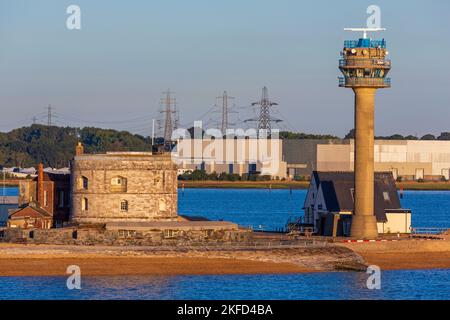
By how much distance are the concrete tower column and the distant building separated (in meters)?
1.99

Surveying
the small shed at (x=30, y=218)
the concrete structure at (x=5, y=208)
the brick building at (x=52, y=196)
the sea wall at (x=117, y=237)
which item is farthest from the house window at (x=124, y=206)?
the concrete structure at (x=5, y=208)

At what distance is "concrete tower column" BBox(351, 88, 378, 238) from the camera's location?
289 feet

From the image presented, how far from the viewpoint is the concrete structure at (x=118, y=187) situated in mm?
90375

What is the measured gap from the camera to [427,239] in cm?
9031

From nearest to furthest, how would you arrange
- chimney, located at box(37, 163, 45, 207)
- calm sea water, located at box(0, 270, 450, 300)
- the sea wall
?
1. calm sea water, located at box(0, 270, 450, 300)
2. the sea wall
3. chimney, located at box(37, 163, 45, 207)

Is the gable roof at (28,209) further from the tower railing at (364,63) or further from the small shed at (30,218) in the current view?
the tower railing at (364,63)

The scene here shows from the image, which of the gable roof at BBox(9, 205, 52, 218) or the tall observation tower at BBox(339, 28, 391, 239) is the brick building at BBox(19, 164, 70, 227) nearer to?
the gable roof at BBox(9, 205, 52, 218)

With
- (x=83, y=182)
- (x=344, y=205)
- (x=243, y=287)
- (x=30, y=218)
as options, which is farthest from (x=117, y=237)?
(x=344, y=205)

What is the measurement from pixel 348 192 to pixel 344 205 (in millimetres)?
1309

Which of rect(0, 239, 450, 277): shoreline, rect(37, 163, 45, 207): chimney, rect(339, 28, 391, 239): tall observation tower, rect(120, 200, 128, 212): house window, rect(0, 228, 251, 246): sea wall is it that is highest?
rect(339, 28, 391, 239): tall observation tower

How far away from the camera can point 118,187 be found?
90.5 metres

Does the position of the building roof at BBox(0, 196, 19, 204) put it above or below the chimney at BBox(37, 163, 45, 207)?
below

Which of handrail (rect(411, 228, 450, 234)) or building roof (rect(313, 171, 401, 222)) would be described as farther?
handrail (rect(411, 228, 450, 234))

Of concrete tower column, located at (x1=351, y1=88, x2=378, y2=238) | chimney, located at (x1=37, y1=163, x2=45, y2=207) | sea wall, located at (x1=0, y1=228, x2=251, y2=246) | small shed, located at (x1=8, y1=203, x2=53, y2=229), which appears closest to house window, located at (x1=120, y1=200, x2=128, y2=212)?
sea wall, located at (x1=0, y1=228, x2=251, y2=246)
